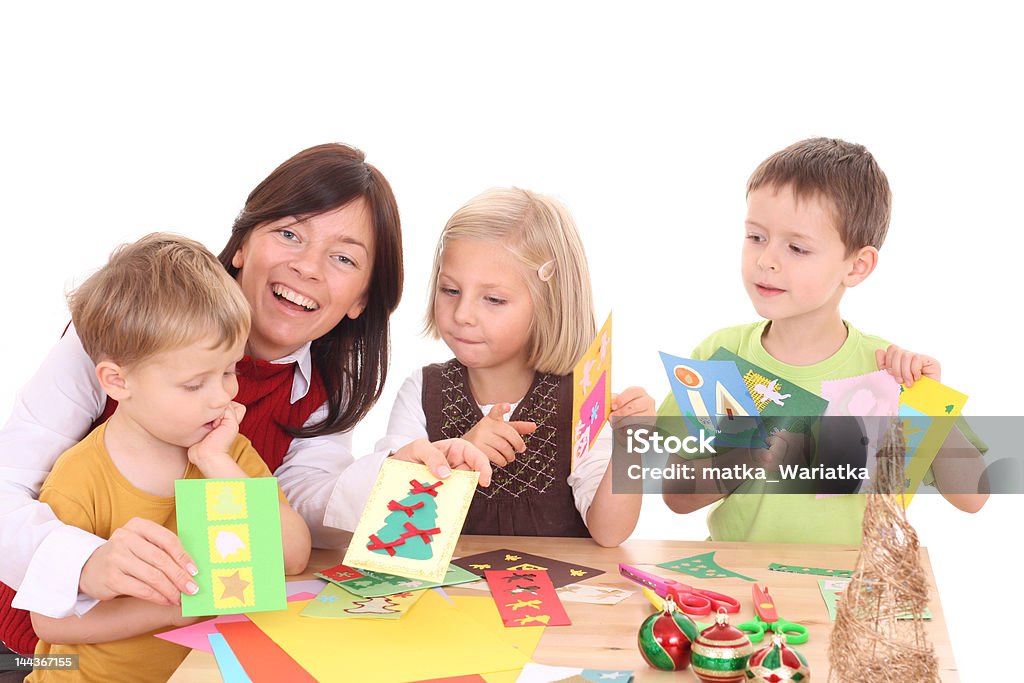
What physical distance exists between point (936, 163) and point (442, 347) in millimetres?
1800

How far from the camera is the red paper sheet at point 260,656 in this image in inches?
57.7

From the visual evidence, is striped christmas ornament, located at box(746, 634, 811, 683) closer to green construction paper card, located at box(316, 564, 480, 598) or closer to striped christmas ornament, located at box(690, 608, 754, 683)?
striped christmas ornament, located at box(690, 608, 754, 683)

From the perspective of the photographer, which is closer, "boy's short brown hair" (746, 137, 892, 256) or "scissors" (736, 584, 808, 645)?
"scissors" (736, 584, 808, 645)

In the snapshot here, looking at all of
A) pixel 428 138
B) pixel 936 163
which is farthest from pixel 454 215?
pixel 936 163

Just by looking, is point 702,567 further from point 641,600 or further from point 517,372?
point 517,372

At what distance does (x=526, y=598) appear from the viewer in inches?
68.1

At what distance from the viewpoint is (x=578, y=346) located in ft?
7.26

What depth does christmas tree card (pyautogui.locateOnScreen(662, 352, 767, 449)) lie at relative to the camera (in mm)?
1976

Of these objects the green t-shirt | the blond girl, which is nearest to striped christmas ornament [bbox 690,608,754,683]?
the blond girl

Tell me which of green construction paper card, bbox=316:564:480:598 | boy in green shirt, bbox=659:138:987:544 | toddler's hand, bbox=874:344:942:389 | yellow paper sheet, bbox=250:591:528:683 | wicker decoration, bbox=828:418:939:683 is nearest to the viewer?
wicker decoration, bbox=828:418:939:683

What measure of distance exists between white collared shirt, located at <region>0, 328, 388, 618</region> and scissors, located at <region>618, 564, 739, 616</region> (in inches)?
20.3

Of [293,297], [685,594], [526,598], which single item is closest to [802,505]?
[685,594]

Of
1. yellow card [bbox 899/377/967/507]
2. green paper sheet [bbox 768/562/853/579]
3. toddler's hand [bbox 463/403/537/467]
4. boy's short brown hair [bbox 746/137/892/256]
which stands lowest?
green paper sheet [bbox 768/562/853/579]

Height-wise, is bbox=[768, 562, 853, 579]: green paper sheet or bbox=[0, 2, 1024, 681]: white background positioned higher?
bbox=[0, 2, 1024, 681]: white background
